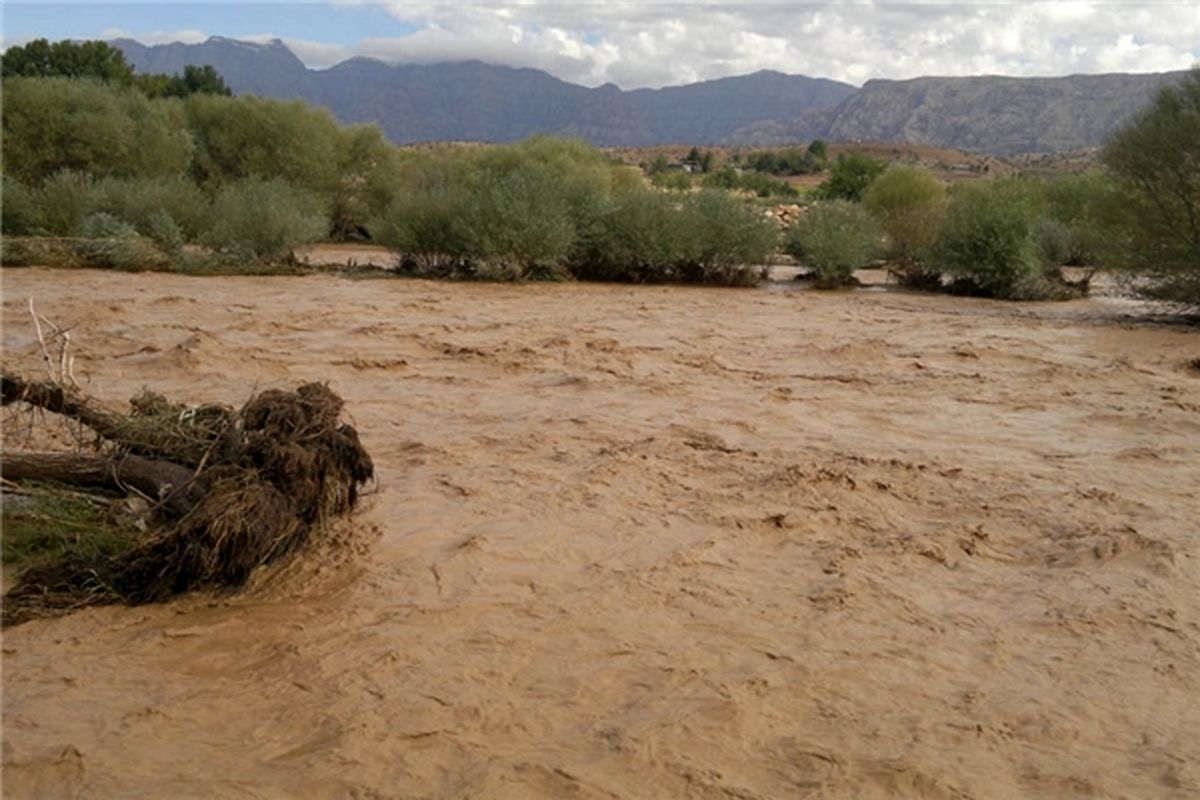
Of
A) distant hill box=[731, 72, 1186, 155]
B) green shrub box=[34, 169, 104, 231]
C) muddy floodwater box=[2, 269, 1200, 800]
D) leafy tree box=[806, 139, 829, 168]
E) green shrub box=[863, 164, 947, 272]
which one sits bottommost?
muddy floodwater box=[2, 269, 1200, 800]

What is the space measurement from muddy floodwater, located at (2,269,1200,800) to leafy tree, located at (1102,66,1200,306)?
634 cm

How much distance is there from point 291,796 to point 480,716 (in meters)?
0.77

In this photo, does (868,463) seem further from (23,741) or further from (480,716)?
(23,741)

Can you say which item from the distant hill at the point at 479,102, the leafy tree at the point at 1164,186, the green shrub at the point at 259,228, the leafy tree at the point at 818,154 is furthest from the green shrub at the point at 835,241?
the distant hill at the point at 479,102

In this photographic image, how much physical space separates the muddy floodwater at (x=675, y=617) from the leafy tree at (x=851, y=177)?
80.1 feet

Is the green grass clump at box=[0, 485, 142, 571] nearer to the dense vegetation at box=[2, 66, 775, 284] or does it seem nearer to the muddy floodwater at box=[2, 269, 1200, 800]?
the muddy floodwater at box=[2, 269, 1200, 800]

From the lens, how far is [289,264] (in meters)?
18.8

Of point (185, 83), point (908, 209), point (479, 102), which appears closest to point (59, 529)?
point (908, 209)

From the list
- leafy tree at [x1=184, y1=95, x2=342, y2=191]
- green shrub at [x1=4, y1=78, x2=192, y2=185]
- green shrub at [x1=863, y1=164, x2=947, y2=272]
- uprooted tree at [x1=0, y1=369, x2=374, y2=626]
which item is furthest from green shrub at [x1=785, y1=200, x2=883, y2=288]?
uprooted tree at [x1=0, y1=369, x2=374, y2=626]

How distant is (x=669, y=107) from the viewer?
639ft

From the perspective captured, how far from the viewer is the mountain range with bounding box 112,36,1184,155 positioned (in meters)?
110

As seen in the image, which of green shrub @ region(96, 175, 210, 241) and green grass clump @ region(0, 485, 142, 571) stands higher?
green shrub @ region(96, 175, 210, 241)

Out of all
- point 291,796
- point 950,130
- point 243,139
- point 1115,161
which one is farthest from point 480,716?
point 950,130

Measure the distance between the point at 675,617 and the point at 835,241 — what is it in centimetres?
1609
